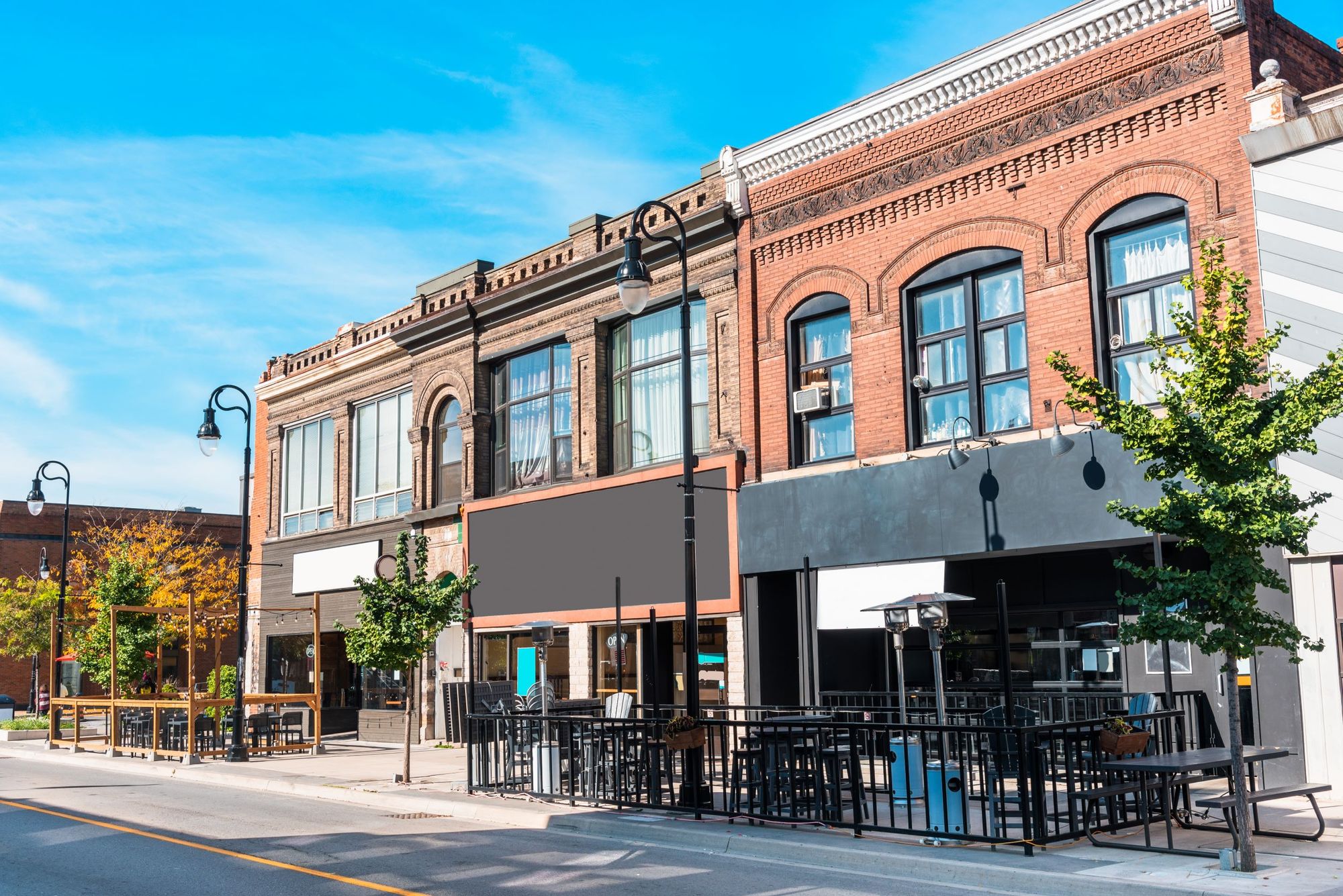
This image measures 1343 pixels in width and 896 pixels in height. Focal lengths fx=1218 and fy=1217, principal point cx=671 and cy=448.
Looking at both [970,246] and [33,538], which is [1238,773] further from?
[33,538]

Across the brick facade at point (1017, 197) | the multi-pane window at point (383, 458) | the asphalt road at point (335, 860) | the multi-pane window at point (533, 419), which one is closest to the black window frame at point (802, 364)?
the brick facade at point (1017, 197)

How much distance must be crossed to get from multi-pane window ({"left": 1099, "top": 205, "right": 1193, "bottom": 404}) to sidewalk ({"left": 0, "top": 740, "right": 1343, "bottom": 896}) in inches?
236

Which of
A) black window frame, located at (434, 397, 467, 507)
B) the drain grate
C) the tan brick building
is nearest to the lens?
the drain grate

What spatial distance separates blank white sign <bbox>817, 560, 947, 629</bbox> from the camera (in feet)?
62.2

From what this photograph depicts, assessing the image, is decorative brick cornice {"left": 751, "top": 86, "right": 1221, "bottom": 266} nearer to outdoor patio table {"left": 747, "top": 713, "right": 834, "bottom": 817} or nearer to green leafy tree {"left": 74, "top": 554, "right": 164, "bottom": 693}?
outdoor patio table {"left": 747, "top": 713, "right": 834, "bottom": 817}

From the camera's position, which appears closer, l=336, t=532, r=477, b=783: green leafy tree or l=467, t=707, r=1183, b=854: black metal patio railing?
l=467, t=707, r=1183, b=854: black metal patio railing

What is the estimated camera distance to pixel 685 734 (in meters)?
13.3

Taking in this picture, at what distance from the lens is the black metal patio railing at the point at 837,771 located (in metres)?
11.1

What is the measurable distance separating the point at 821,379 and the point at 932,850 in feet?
36.9

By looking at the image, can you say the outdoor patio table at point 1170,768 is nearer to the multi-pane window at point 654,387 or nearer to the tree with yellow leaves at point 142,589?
the multi-pane window at point 654,387

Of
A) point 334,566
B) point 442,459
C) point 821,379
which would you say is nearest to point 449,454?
point 442,459

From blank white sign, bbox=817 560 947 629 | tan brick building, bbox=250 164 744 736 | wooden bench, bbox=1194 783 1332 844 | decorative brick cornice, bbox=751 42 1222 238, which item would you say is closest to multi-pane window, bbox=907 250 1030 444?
decorative brick cornice, bbox=751 42 1222 238

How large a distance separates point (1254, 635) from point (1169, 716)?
295 centimetres

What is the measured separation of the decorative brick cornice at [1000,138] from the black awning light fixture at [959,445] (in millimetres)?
4148
